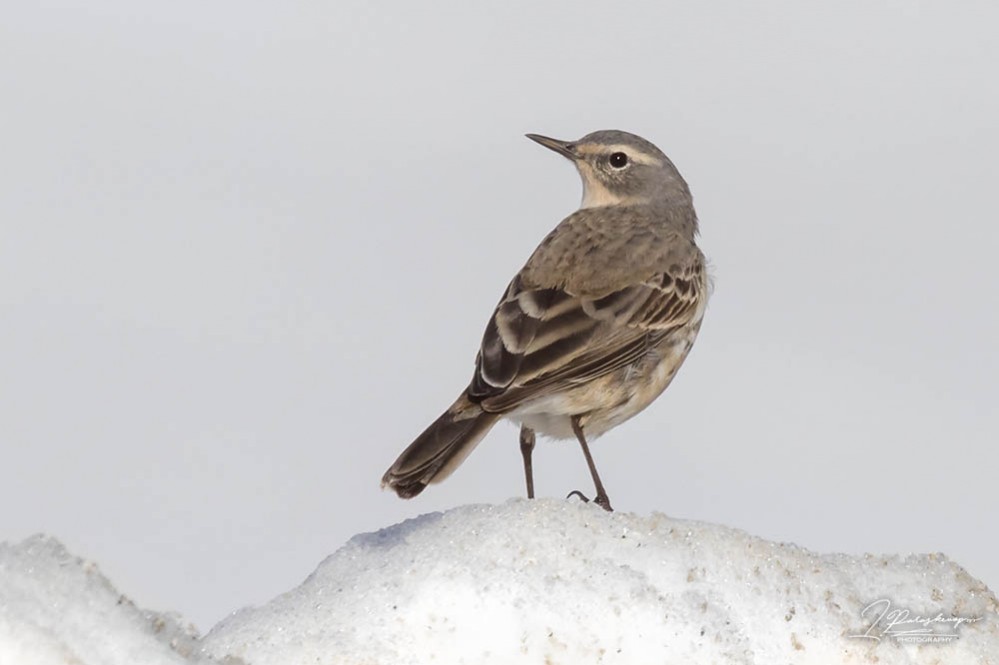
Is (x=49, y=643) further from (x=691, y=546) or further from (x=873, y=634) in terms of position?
(x=873, y=634)

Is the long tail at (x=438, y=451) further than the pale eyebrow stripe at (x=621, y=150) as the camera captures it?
No

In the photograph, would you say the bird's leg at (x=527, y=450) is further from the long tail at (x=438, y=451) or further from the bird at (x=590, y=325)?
the long tail at (x=438, y=451)

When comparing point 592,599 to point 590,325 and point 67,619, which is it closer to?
point 67,619
